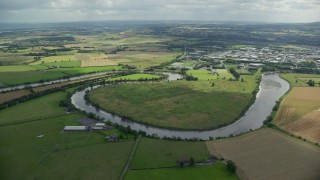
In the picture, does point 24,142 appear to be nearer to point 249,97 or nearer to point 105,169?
point 105,169

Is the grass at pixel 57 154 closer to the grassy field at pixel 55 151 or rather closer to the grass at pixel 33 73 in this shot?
the grassy field at pixel 55 151

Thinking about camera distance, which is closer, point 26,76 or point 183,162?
point 183,162

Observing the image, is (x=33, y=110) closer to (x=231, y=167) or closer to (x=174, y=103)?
(x=174, y=103)

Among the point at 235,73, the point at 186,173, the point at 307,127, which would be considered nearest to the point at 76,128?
the point at 186,173

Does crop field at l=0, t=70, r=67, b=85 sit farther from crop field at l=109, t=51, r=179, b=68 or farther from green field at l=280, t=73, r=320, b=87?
green field at l=280, t=73, r=320, b=87

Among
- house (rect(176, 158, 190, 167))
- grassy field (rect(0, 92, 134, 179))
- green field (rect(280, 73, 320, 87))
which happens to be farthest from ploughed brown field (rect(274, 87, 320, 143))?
grassy field (rect(0, 92, 134, 179))

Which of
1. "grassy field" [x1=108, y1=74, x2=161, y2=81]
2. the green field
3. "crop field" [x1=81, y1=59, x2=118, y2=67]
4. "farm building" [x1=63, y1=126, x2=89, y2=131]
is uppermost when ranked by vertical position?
"crop field" [x1=81, y1=59, x2=118, y2=67]

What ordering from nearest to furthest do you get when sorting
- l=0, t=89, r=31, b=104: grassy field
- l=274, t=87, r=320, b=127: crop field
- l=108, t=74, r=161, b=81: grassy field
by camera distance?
l=274, t=87, r=320, b=127: crop field < l=0, t=89, r=31, b=104: grassy field < l=108, t=74, r=161, b=81: grassy field
